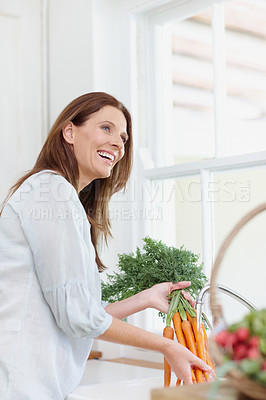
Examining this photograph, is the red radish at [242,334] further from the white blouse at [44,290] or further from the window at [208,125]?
the window at [208,125]

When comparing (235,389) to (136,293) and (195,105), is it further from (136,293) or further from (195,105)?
(195,105)

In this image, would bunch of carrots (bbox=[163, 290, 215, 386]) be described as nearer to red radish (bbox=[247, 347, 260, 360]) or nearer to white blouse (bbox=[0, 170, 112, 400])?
white blouse (bbox=[0, 170, 112, 400])

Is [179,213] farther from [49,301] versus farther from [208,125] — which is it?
[49,301]

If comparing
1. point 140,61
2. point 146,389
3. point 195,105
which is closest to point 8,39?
point 140,61

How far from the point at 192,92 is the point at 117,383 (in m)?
1.14

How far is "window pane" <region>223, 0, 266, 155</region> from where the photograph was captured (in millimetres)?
2070

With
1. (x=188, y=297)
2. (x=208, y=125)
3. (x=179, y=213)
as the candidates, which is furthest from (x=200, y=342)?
(x=208, y=125)

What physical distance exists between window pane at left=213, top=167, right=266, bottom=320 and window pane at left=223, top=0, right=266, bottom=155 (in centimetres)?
12

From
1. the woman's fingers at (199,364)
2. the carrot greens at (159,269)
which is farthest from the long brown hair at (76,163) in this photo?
the woman's fingers at (199,364)

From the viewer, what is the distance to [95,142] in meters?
1.68

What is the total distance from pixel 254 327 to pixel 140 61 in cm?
196

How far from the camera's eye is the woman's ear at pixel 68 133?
1682mm

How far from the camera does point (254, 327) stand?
693 millimetres

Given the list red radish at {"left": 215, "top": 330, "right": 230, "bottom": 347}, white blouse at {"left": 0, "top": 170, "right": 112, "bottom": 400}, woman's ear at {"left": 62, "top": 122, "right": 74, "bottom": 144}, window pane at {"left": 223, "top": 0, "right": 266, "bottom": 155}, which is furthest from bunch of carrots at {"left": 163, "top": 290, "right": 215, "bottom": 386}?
red radish at {"left": 215, "top": 330, "right": 230, "bottom": 347}
